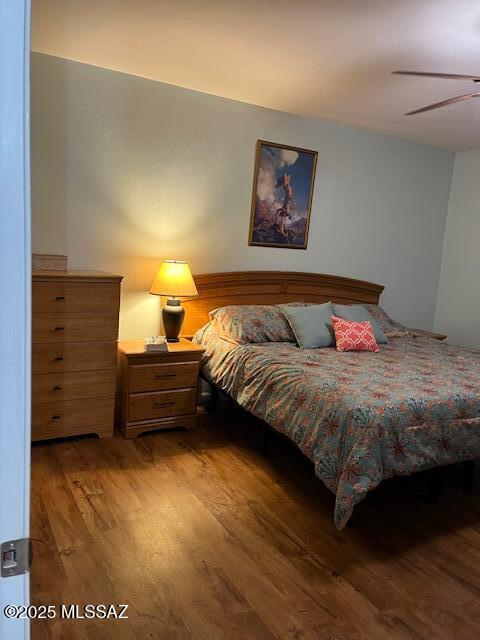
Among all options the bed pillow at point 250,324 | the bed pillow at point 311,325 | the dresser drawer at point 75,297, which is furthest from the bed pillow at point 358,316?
the dresser drawer at point 75,297

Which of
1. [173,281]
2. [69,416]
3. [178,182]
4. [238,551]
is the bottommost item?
[238,551]

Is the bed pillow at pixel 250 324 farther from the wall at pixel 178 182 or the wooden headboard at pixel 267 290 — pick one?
the wall at pixel 178 182

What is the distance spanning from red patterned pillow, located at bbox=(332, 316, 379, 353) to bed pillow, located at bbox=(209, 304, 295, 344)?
1.14 feet

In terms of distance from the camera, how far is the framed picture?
393 cm

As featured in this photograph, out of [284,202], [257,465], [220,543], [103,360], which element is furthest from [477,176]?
[220,543]

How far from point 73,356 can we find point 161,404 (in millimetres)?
689

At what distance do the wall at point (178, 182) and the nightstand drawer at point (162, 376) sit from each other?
51 centimetres

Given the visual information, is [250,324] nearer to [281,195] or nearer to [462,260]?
[281,195]

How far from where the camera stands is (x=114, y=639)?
1623 millimetres

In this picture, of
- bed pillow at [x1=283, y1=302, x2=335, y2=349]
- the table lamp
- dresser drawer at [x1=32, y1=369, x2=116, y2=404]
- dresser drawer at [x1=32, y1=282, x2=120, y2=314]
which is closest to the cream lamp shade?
the table lamp

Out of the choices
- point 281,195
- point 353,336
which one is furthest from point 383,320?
point 281,195

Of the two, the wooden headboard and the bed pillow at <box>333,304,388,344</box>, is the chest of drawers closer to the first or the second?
the wooden headboard

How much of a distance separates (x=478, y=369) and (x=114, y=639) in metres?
2.61

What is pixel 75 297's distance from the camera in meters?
2.94
